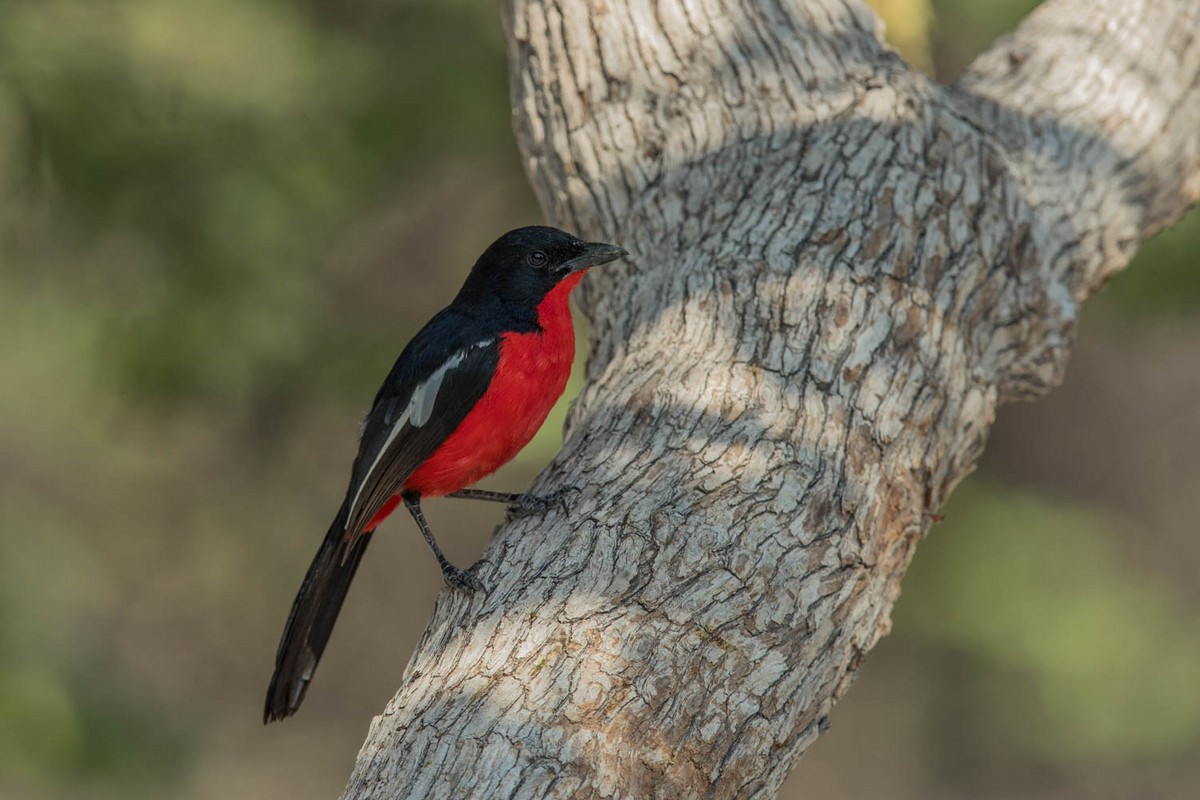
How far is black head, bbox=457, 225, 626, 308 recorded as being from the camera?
4.32 m

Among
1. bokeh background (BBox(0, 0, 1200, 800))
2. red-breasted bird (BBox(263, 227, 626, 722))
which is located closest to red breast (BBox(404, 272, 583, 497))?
red-breasted bird (BBox(263, 227, 626, 722))

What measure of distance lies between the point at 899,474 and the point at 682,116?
172 cm

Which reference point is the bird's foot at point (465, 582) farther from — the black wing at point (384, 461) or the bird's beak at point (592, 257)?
the bird's beak at point (592, 257)

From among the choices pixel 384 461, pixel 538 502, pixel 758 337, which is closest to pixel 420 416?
pixel 384 461

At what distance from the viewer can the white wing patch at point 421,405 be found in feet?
13.2

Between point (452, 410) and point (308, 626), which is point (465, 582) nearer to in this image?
point (452, 410)

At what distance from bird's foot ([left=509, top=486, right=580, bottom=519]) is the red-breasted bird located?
0.41m

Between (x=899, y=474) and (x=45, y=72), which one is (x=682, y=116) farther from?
(x=45, y=72)

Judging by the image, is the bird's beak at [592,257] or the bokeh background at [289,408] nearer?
the bird's beak at [592,257]

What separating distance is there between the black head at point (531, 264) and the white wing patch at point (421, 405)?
30 cm

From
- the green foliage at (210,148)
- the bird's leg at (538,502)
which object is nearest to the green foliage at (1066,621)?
the green foliage at (210,148)

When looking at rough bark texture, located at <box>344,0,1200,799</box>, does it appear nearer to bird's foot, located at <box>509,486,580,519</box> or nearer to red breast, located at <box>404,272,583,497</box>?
bird's foot, located at <box>509,486,580,519</box>

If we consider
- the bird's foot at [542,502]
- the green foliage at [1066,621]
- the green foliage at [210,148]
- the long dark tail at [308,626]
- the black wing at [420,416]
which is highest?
the green foliage at [210,148]

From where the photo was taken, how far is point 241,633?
9391 millimetres
